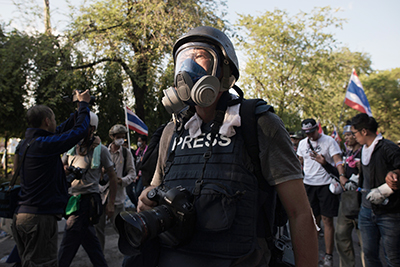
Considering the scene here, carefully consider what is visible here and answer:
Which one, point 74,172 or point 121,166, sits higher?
point 121,166

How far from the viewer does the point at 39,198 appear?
307cm

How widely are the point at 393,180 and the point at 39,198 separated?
3686 mm

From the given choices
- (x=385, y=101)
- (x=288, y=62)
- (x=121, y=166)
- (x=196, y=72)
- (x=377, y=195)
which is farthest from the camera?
(x=385, y=101)

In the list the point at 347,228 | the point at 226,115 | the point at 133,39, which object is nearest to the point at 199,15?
the point at 133,39

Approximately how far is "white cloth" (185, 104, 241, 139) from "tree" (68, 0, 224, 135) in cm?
1022

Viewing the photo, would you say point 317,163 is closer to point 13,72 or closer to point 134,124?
point 134,124

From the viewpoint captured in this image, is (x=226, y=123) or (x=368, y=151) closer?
(x=226, y=123)

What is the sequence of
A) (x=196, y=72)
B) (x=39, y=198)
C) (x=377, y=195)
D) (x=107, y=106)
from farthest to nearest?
(x=107, y=106) → (x=377, y=195) → (x=39, y=198) → (x=196, y=72)

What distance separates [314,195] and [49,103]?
32.5 feet

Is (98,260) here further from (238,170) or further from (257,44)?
(257,44)

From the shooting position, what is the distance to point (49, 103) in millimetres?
11250

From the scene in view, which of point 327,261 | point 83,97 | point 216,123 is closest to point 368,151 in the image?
point 327,261

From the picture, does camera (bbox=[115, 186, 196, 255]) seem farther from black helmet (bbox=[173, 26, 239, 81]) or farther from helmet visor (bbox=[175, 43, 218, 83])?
black helmet (bbox=[173, 26, 239, 81])

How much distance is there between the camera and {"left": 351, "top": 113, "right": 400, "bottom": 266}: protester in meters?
3.25
